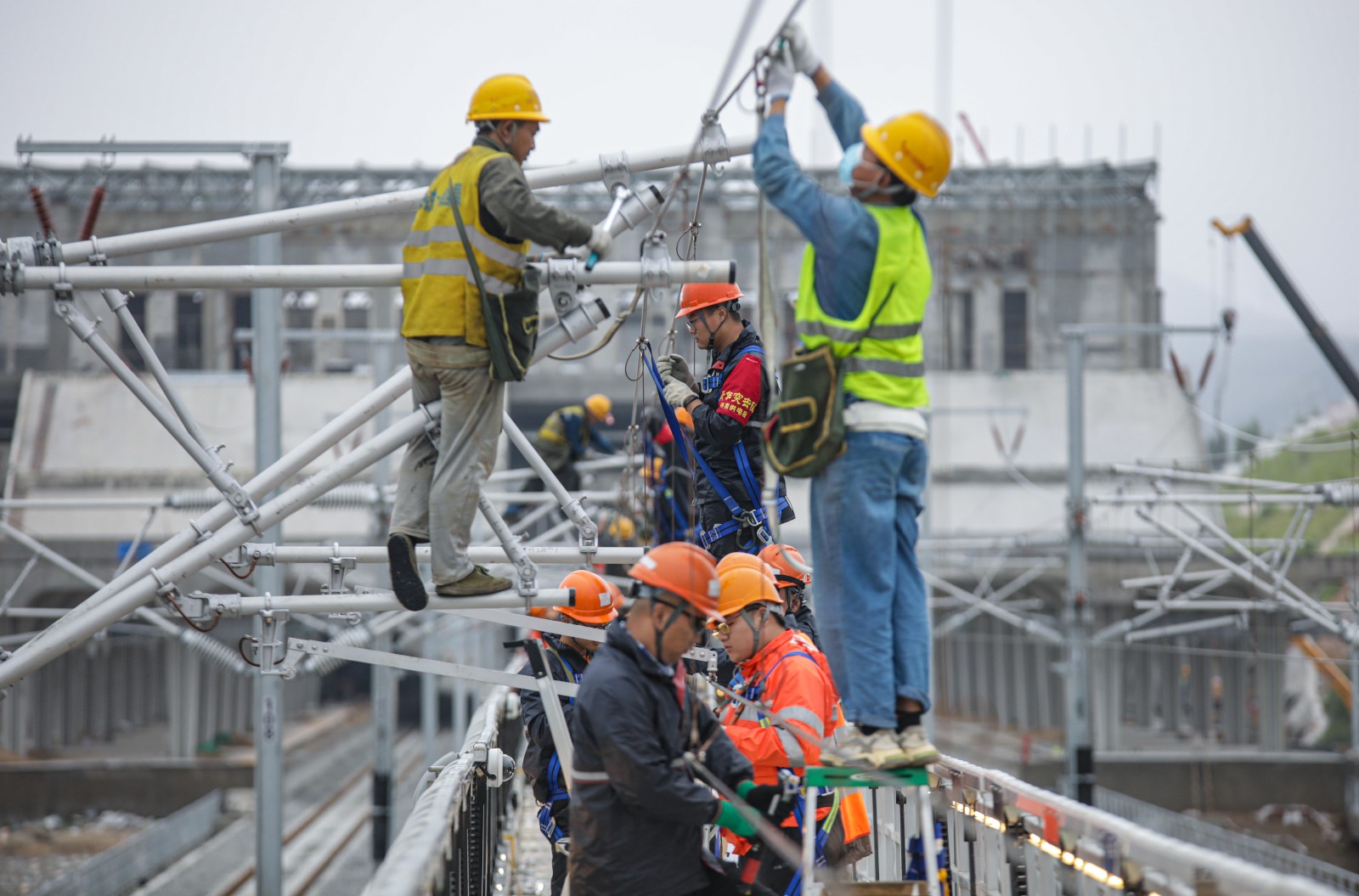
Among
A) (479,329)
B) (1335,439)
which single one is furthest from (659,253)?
(1335,439)

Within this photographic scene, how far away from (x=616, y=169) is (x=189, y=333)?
40.5 metres

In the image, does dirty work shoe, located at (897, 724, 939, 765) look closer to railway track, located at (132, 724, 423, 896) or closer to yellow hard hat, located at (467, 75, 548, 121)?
yellow hard hat, located at (467, 75, 548, 121)

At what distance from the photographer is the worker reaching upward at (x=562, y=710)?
7.07 meters

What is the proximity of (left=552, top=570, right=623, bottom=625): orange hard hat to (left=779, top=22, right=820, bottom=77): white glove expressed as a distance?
3041 millimetres

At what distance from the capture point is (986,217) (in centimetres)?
4450

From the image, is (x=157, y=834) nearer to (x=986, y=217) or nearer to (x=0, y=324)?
(x=0, y=324)

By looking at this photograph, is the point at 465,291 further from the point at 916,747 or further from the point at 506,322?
the point at 916,747

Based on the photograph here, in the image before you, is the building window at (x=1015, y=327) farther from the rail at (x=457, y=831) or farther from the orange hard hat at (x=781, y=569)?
the orange hard hat at (x=781, y=569)

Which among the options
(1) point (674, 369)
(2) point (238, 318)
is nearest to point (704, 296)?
(1) point (674, 369)

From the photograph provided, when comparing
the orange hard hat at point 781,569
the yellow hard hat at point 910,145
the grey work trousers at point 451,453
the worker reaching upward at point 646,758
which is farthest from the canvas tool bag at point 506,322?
the orange hard hat at point 781,569

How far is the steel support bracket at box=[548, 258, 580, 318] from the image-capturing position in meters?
5.69

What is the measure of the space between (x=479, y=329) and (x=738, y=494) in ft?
8.61

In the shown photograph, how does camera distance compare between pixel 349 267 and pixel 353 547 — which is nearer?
pixel 349 267

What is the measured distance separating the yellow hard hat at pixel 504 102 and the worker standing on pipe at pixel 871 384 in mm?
1115
